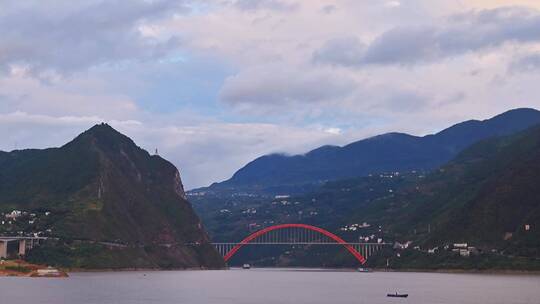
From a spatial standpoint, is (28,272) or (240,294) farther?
(28,272)

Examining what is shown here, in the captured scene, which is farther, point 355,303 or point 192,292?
point 192,292

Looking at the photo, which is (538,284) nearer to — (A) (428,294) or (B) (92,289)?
(A) (428,294)

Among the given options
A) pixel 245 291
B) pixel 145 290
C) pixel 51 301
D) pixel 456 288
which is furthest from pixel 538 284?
pixel 51 301

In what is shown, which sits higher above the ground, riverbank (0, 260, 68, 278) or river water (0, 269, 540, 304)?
riverbank (0, 260, 68, 278)

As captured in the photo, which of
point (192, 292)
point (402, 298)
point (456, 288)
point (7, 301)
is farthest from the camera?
point (456, 288)

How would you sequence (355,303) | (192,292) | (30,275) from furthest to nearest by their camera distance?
1. (30,275)
2. (192,292)
3. (355,303)

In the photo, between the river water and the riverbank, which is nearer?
the river water

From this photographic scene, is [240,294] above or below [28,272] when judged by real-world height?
below

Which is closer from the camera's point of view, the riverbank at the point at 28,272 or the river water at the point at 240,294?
the river water at the point at 240,294

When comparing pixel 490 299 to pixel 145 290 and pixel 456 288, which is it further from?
→ pixel 145 290

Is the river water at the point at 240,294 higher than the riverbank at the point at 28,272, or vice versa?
the riverbank at the point at 28,272
